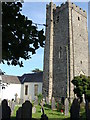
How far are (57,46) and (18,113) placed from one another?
18.4 m

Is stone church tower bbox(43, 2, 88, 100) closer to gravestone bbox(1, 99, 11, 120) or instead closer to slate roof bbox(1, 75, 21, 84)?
slate roof bbox(1, 75, 21, 84)

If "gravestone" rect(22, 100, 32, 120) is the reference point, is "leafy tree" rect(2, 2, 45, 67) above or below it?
above

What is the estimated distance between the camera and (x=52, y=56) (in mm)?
26172

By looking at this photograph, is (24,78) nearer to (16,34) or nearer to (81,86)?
(81,86)

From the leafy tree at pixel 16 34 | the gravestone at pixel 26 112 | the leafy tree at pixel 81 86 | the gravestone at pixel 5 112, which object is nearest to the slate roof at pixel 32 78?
the leafy tree at pixel 81 86

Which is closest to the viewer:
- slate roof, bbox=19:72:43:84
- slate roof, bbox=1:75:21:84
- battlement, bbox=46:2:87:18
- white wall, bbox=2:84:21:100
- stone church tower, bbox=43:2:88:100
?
stone church tower, bbox=43:2:88:100

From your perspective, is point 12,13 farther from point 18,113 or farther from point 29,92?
point 29,92

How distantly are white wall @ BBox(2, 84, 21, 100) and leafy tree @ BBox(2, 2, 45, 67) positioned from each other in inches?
941

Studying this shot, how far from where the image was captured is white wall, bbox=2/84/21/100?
90.1ft

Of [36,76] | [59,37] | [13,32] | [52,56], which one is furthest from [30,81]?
[13,32]

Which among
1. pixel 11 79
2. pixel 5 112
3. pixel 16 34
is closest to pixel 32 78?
pixel 11 79

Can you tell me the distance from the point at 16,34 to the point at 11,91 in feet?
81.9

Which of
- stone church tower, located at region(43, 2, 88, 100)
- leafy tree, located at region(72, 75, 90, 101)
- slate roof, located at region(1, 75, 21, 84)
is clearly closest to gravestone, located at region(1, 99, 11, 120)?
leafy tree, located at region(72, 75, 90, 101)

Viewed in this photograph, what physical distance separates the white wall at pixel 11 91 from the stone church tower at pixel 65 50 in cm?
604
